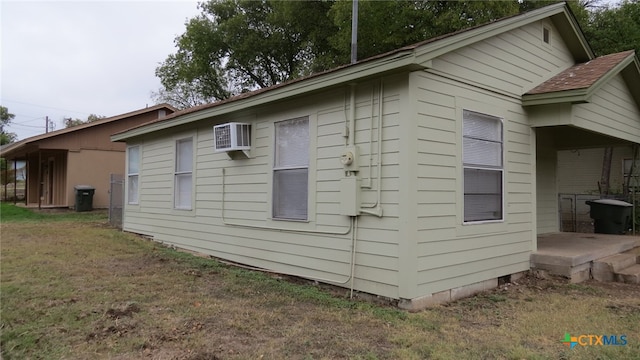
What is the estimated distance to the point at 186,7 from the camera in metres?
26.8

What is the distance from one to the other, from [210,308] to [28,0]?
6007 mm

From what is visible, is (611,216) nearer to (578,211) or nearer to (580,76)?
(580,76)

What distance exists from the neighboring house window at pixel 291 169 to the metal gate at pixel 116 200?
7.88 m

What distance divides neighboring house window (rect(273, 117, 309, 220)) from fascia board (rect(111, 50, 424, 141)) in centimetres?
41

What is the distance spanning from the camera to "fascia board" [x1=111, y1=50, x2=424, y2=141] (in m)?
4.33

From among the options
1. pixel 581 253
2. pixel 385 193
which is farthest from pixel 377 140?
pixel 581 253

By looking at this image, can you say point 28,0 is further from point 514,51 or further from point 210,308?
point 514,51

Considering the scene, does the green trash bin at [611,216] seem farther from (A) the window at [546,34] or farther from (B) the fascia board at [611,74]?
(A) the window at [546,34]

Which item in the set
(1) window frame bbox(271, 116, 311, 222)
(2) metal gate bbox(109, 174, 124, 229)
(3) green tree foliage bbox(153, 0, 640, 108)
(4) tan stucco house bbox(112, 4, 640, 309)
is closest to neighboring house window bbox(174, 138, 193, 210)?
(4) tan stucco house bbox(112, 4, 640, 309)

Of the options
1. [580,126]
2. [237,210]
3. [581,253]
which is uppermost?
[580,126]

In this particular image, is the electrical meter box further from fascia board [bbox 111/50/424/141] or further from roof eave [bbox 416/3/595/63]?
roof eave [bbox 416/3/595/63]

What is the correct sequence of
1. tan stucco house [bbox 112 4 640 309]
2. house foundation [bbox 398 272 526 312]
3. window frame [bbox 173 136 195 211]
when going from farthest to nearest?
window frame [bbox 173 136 195 211] < tan stucco house [bbox 112 4 640 309] < house foundation [bbox 398 272 526 312]

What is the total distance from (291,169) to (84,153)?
14526 millimetres

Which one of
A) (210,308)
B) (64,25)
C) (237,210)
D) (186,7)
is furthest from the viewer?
(186,7)
